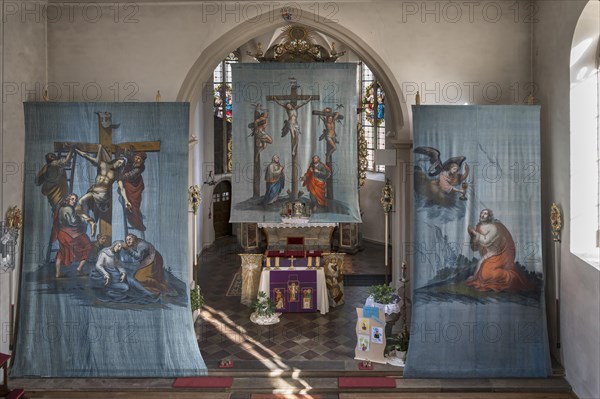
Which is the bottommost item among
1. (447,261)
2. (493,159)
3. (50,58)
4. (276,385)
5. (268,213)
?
(276,385)

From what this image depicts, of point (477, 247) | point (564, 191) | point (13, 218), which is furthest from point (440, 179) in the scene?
point (13, 218)

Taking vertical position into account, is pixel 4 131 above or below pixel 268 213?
above

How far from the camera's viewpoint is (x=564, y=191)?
10656 millimetres

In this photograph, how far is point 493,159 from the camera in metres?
11.0

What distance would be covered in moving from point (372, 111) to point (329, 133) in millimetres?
10297

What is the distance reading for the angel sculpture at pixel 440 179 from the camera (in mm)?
10969

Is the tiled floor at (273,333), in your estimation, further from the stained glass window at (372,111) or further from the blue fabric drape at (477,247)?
the stained glass window at (372,111)

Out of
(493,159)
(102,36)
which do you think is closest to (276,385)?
(493,159)

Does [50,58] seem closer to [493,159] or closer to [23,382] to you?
[23,382]

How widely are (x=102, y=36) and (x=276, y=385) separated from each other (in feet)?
23.9

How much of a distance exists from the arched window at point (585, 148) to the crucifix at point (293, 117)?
16.5ft

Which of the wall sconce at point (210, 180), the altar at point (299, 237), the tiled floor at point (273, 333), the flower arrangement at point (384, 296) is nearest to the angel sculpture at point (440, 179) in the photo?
the flower arrangement at point (384, 296)

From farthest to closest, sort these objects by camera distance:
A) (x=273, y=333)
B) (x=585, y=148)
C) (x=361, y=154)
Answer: (x=361, y=154) → (x=273, y=333) → (x=585, y=148)

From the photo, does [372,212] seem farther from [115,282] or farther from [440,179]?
[115,282]
